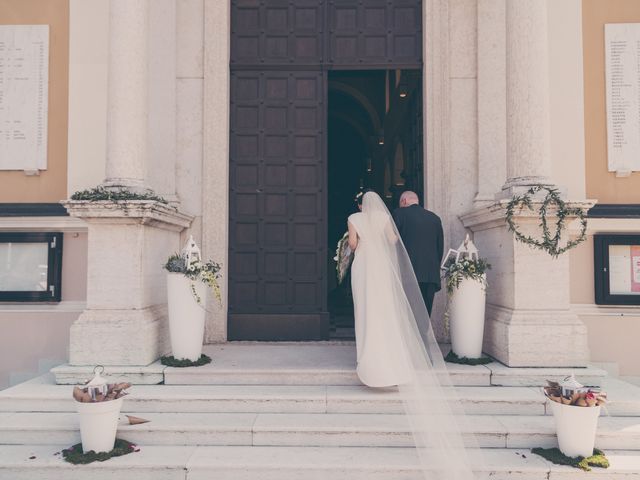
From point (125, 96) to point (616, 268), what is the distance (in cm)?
650

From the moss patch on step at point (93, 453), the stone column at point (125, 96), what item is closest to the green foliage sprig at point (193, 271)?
the stone column at point (125, 96)

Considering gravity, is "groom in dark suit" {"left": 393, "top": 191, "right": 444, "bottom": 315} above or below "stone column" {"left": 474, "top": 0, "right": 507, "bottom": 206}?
below

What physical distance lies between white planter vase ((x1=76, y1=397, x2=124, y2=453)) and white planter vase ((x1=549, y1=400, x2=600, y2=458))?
3.53 metres

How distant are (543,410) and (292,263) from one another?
12.4 feet

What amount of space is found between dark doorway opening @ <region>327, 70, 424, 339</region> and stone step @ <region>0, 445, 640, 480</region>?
3.45 metres

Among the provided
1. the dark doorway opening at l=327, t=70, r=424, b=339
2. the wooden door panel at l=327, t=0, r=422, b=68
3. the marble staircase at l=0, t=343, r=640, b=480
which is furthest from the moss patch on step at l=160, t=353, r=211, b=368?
the wooden door panel at l=327, t=0, r=422, b=68

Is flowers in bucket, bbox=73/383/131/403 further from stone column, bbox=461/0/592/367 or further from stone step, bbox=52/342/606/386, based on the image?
stone column, bbox=461/0/592/367

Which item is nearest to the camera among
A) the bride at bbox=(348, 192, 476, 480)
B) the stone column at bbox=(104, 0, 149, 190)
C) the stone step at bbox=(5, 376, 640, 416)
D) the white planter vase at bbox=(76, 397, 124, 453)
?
the white planter vase at bbox=(76, 397, 124, 453)

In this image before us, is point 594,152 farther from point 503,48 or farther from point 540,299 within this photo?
point 540,299

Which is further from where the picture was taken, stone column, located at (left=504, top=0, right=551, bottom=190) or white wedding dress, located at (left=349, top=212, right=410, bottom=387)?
stone column, located at (left=504, top=0, right=551, bottom=190)

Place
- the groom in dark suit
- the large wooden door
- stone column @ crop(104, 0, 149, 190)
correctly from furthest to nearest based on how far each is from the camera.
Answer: the large wooden door, stone column @ crop(104, 0, 149, 190), the groom in dark suit

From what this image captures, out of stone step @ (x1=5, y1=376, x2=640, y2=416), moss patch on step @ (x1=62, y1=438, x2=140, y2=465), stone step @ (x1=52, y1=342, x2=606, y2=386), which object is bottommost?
moss patch on step @ (x1=62, y1=438, x2=140, y2=465)

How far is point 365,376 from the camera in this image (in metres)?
4.96

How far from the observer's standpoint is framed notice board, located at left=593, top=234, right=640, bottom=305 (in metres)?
6.68
